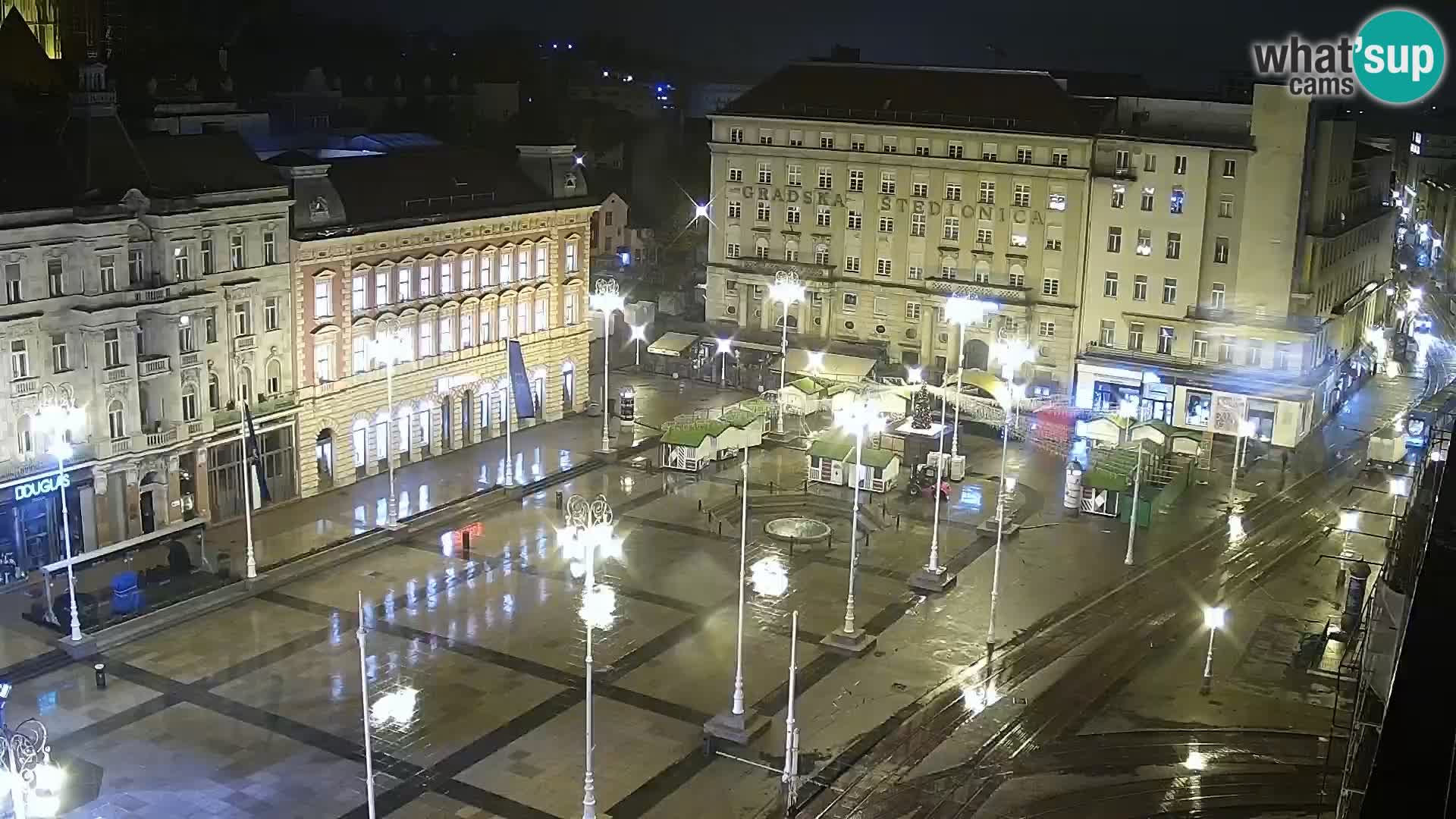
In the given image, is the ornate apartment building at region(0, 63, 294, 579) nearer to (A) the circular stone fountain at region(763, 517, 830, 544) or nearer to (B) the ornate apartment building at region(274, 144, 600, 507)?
(B) the ornate apartment building at region(274, 144, 600, 507)

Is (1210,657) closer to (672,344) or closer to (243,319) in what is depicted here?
(243,319)

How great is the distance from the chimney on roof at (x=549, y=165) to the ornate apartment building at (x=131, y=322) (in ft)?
59.8

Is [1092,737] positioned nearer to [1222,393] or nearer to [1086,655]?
[1086,655]

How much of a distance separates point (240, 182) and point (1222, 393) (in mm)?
52466

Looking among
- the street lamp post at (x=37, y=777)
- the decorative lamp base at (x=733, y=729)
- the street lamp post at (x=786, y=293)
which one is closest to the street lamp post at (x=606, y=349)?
the street lamp post at (x=786, y=293)

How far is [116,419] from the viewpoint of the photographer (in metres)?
55.5

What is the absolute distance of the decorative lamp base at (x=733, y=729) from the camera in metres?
41.0

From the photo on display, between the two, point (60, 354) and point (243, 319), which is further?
point (243, 319)

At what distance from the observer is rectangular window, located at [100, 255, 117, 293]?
54.5 m

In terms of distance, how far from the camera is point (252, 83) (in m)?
115

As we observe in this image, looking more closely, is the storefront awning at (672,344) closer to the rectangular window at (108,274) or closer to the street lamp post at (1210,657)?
the rectangular window at (108,274)

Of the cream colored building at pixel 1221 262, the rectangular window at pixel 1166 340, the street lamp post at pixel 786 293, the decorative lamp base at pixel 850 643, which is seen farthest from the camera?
the street lamp post at pixel 786 293

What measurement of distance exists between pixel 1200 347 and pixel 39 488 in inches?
2347

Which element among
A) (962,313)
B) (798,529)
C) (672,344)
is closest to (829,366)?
(672,344)
